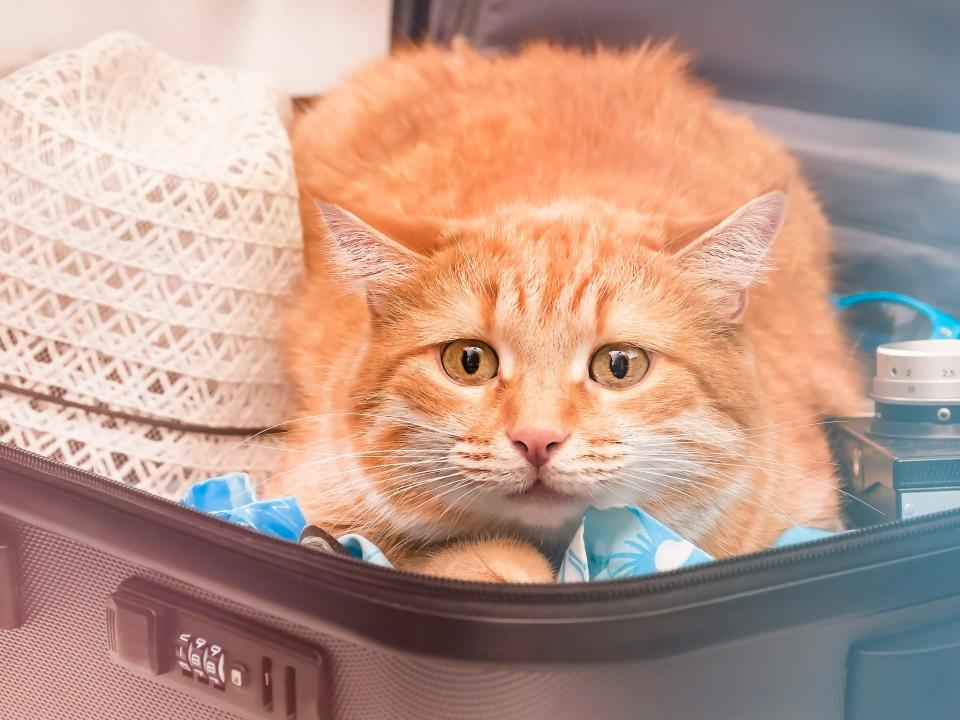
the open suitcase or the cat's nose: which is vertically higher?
the cat's nose

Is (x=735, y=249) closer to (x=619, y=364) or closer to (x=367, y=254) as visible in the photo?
(x=619, y=364)

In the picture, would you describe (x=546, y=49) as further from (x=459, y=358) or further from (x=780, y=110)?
(x=459, y=358)

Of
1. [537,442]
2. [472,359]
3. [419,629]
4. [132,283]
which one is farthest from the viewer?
[132,283]

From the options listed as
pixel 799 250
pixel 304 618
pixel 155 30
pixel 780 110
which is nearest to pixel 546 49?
pixel 780 110

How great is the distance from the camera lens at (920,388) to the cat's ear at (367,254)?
1.52 ft

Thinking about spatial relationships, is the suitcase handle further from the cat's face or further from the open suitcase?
the cat's face

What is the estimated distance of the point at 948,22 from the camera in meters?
1.40

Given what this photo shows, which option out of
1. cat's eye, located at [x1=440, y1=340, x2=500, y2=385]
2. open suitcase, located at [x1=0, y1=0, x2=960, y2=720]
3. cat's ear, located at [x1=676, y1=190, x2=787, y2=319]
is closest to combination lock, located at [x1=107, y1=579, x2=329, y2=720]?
open suitcase, located at [x1=0, y1=0, x2=960, y2=720]

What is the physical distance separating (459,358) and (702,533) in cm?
28

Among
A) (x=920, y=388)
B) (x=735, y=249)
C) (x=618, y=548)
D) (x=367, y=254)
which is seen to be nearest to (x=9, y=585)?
(x=367, y=254)

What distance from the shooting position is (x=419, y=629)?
0.70 m

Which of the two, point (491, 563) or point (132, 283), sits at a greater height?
point (132, 283)

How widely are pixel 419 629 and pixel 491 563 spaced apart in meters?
0.17

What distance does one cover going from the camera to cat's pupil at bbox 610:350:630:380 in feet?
2.92
